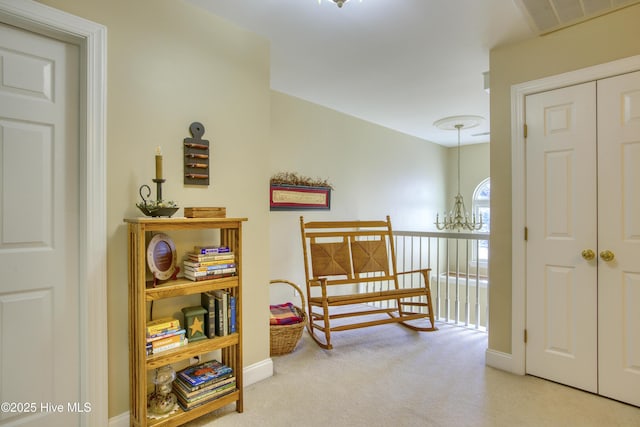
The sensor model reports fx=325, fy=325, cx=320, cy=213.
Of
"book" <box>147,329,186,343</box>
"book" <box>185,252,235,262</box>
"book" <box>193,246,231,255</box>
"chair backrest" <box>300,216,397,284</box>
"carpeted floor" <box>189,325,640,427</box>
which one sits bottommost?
"carpeted floor" <box>189,325,640,427</box>

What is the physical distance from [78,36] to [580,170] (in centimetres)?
310

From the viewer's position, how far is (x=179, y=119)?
1996 mm

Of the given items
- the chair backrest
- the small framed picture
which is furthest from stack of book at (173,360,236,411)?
the small framed picture

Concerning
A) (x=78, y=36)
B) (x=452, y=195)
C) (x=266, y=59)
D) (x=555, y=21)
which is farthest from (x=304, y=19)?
(x=452, y=195)

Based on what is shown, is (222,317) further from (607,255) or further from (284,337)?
(607,255)

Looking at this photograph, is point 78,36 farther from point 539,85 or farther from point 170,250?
point 539,85

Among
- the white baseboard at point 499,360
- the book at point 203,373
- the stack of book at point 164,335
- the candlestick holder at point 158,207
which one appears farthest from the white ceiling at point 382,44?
the white baseboard at point 499,360

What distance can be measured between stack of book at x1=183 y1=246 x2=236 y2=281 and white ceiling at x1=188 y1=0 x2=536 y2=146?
154 centimetres

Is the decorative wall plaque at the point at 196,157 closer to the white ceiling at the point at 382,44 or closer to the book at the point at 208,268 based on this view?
the book at the point at 208,268

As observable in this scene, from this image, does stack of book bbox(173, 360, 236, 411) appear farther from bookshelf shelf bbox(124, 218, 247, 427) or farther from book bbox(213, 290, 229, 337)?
book bbox(213, 290, 229, 337)

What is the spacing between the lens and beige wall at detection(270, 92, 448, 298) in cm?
363

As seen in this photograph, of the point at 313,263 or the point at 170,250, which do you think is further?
the point at 313,263

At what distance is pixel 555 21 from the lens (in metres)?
2.17

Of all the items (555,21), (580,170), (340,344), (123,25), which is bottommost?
(340,344)
